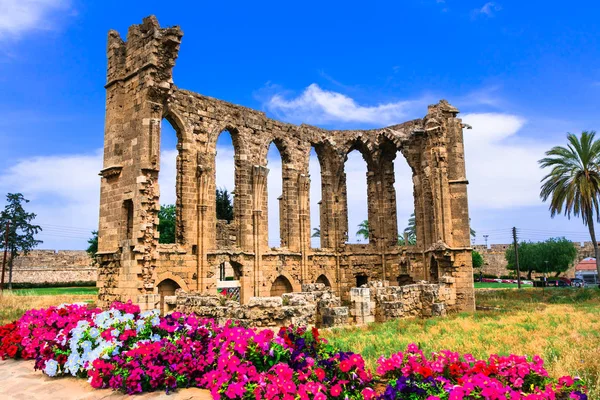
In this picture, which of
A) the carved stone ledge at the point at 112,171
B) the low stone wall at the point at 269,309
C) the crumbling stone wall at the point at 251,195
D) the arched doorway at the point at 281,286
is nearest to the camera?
the low stone wall at the point at 269,309

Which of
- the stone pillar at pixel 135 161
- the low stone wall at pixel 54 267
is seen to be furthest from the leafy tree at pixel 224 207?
the stone pillar at pixel 135 161

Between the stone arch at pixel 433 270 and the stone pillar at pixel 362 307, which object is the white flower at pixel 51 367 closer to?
the stone pillar at pixel 362 307

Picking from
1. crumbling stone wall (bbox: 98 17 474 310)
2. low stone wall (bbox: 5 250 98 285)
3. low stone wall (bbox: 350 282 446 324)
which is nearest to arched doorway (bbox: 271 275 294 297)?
crumbling stone wall (bbox: 98 17 474 310)

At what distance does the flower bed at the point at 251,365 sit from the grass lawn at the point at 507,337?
1283 millimetres

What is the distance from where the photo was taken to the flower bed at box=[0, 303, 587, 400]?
4.61 metres

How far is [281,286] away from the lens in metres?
21.8

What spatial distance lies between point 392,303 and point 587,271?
131ft

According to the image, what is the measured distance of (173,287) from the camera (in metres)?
17.9

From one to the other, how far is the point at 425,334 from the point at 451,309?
8.86m

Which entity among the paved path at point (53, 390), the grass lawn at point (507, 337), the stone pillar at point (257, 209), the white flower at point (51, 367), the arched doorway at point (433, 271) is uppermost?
the stone pillar at point (257, 209)

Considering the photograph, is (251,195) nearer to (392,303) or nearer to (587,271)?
(392,303)

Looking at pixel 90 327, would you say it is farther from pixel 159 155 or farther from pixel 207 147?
pixel 207 147

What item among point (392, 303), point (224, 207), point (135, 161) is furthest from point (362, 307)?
point (224, 207)

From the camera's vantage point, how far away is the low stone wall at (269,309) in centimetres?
1159
